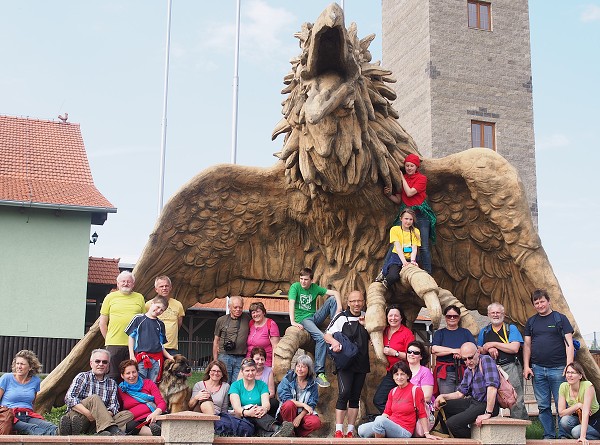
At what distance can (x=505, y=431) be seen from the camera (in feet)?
21.2

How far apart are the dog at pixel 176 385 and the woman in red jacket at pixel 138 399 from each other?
0.11 metres

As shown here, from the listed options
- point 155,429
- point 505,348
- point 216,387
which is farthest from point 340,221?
point 155,429

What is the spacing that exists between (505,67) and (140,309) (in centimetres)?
1979

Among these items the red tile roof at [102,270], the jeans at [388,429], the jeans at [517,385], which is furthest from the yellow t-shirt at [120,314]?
the red tile roof at [102,270]

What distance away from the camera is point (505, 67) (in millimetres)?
24875

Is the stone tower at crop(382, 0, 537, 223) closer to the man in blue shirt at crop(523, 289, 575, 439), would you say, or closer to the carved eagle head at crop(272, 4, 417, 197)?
the carved eagle head at crop(272, 4, 417, 197)

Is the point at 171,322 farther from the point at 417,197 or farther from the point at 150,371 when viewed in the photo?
the point at 417,197

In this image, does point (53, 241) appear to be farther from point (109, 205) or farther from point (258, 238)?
point (258, 238)

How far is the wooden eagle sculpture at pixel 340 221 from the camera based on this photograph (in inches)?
283

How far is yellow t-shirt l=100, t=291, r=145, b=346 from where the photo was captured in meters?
7.40

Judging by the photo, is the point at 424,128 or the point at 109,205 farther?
the point at 424,128

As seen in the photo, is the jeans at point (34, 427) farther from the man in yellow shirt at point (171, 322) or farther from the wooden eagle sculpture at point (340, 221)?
the man in yellow shirt at point (171, 322)

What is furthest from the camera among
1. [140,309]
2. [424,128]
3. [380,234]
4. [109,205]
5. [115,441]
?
[424,128]

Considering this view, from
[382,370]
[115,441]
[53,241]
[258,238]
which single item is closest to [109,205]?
[53,241]
